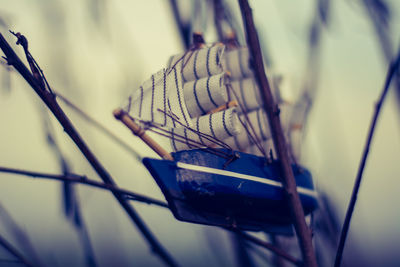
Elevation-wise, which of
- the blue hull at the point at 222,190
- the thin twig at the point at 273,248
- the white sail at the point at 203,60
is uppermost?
the white sail at the point at 203,60

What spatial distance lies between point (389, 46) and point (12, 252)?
1.67 meters

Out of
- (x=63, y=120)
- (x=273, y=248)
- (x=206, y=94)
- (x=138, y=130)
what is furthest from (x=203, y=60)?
(x=273, y=248)

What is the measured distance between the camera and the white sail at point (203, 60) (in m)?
1.69

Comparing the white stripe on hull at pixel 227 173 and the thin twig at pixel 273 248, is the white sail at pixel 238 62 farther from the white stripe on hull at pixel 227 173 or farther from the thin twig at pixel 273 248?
the thin twig at pixel 273 248

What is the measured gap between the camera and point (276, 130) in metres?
1.19

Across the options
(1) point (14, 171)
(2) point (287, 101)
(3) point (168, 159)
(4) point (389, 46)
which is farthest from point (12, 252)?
(2) point (287, 101)

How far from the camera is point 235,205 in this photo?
1397mm

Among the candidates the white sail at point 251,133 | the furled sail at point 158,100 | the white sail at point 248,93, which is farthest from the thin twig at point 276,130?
the white sail at point 248,93

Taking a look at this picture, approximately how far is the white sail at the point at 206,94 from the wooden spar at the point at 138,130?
0.37 meters

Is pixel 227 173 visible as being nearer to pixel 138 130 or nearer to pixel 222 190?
pixel 222 190

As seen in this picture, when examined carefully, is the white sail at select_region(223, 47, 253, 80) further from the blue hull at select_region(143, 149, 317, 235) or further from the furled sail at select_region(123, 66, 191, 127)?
the blue hull at select_region(143, 149, 317, 235)

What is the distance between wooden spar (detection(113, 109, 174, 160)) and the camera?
1.39 meters

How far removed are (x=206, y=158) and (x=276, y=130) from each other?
0.31 meters

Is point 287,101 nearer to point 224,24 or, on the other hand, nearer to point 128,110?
point 224,24
